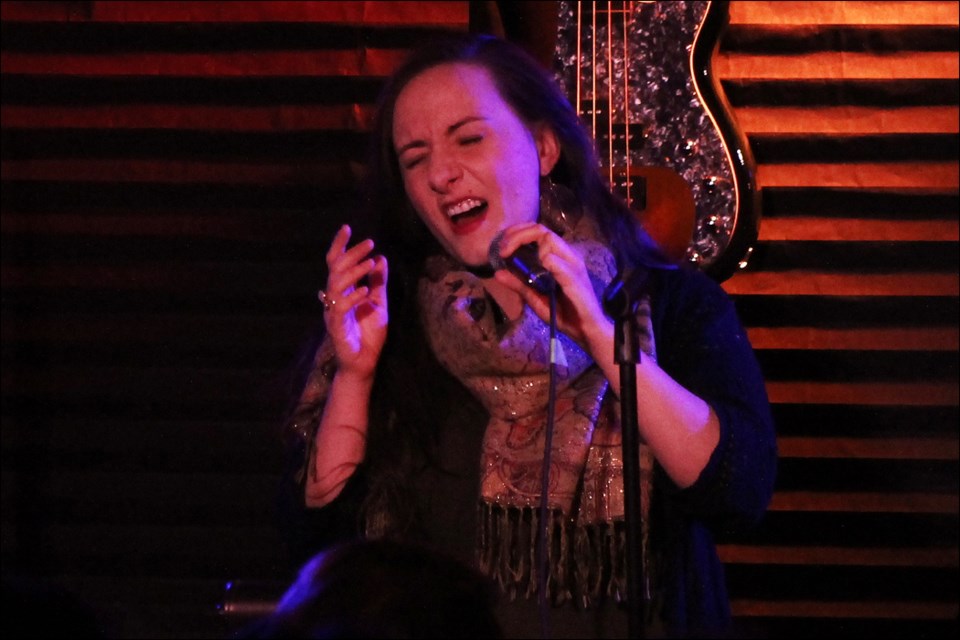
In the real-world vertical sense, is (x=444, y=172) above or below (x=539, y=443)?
above

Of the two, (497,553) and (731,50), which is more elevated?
(731,50)

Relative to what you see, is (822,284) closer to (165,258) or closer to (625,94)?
(625,94)

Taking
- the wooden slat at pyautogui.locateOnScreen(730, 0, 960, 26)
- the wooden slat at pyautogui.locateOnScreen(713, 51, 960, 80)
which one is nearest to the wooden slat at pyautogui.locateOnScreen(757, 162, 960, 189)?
the wooden slat at pyautogui.locateOnScreen(713, 51, 960, 80)

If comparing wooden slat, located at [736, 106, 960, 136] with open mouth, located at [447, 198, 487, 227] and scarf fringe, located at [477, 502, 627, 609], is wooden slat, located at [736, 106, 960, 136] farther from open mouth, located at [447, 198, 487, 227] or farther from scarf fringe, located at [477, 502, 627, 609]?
scarf fringe, located at [477, 502, 627, 609]

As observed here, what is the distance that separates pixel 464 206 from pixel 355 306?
28 cm

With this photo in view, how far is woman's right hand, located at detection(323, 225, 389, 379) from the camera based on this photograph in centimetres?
209

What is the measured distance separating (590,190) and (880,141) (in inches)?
46.2

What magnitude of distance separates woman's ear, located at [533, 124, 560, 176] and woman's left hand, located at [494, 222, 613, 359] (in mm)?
504

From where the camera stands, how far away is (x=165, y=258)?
3264 millimetres

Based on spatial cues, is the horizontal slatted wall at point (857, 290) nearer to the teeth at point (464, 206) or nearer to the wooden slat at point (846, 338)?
the wooden slat at point (846, 338)

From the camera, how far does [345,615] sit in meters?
1.18

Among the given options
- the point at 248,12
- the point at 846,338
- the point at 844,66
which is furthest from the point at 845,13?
the point at 248,12

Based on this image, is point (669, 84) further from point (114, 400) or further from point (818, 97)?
point (114, 400)

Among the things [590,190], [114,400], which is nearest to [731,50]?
[590,190]
